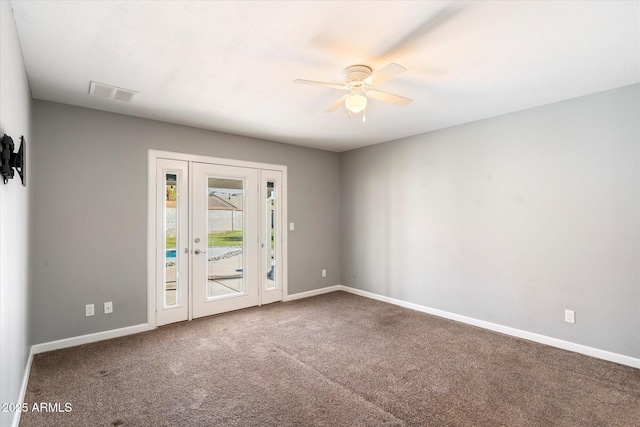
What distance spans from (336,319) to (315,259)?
4.94 ft

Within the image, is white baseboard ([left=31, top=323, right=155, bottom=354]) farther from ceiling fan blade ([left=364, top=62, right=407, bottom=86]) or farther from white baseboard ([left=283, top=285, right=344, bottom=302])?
ceiling fan blade ([left=364, top=62, right=407, bottom=86])

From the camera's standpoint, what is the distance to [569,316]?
11.0 ft

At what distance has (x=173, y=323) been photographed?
415 cm

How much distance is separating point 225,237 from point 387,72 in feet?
10.7

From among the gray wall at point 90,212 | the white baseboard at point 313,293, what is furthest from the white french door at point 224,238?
the white baseboard at point 313,293

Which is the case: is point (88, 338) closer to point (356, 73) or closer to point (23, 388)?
point (23, 388)

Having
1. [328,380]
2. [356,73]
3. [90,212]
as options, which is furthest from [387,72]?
[90,212]

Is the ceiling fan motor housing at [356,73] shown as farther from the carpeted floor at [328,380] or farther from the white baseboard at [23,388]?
the white baseboard at [23,388]

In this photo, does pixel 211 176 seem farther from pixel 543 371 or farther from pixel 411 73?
pixel 543 371

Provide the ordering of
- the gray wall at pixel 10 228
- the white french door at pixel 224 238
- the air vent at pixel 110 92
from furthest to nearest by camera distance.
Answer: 1. the white french door at pixel 224 238
2. the air vent at pixel 110 92
3. the gray wall at pixel 10 228

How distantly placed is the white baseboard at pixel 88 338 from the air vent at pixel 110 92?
2.53 meters

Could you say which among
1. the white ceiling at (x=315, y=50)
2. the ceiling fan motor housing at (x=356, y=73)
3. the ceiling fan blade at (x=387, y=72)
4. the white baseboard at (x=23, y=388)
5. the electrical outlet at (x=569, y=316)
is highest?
the white ceiling at (x=315, y=50)

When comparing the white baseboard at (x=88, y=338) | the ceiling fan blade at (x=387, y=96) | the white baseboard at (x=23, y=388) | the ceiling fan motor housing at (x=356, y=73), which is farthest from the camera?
the white baseboard at (x=88, y=338)

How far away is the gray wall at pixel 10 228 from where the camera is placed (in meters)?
1.66
